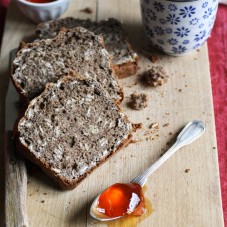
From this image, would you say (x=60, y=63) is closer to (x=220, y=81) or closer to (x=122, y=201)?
(x=122, y=201)

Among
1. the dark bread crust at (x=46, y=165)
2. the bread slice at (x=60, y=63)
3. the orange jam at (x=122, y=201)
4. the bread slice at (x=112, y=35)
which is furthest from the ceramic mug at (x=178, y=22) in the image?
the orange jam at (x=122, y=201)

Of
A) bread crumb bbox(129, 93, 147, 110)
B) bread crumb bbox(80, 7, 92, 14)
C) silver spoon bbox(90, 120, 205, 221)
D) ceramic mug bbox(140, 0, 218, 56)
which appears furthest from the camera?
bread crumb bbox(80, 7, 92, 14)

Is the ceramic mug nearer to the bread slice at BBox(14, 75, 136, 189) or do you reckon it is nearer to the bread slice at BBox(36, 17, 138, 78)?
the bread slice at BBox(36, 17, 138, 78)

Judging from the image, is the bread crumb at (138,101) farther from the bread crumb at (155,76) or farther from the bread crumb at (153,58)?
the bread crumb at (153,58)

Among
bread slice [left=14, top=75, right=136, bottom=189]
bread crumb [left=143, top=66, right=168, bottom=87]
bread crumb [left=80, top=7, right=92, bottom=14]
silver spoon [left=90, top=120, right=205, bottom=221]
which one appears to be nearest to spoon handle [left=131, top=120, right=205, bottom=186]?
silver spoon [left=90, top=120, right=205, bottom=221]

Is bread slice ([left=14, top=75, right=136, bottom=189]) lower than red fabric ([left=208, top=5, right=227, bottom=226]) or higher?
higher

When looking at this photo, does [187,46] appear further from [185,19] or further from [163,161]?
[163,161]

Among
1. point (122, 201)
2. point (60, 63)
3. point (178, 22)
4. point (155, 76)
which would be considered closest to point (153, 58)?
point (155, 76)
